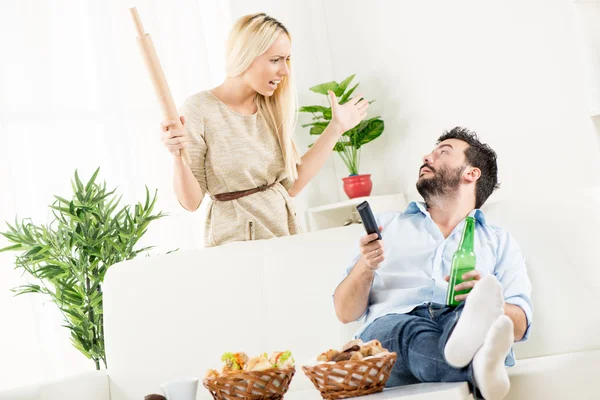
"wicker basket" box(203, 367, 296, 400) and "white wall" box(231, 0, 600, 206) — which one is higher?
"white wall" box(231, 0, 600, 206)

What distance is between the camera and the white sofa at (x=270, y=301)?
2.11 m

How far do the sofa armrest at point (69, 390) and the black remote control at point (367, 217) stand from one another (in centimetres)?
110

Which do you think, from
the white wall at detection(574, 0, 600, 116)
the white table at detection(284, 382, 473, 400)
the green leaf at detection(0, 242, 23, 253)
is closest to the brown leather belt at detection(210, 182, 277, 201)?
the green leaf at detection(0, 242, 23, 253)

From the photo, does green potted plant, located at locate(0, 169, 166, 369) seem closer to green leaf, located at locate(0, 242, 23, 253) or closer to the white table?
green leaf, located at locate(0, 242, 23, 253)

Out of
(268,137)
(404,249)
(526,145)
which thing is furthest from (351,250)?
(526,145)

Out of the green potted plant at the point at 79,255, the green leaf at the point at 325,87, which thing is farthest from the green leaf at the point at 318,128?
the green potted plant at the point at 79,255

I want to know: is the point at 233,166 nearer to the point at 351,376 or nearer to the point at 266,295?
the point at 266,295

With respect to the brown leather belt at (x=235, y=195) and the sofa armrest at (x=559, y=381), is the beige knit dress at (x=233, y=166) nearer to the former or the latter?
the brown leather belt at (x=235, y=195)

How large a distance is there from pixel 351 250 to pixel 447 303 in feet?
1.43

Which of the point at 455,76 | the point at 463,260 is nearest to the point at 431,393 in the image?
the point at 463,260

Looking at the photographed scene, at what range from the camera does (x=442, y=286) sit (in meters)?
2.09

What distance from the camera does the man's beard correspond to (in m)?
2.26

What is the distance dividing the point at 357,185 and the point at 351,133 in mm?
295

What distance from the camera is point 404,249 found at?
220 cm
